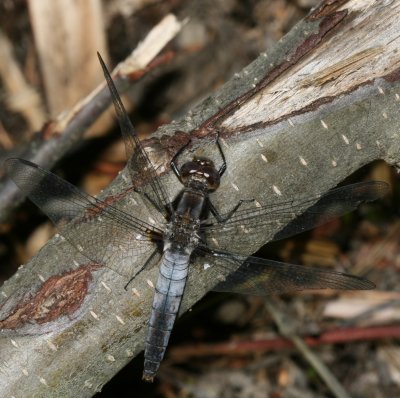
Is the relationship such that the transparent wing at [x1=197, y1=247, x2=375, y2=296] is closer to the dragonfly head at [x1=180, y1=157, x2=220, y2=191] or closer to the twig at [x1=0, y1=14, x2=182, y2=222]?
the dragonfly head at [x1=180, y1=157, x2=220, y2=191]

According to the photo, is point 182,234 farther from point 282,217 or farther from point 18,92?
point 18,92

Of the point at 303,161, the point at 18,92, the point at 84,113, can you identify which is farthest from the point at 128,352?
the point at 18,92

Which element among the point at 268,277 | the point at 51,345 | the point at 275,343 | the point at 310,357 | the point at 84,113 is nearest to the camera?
the point at 51,345

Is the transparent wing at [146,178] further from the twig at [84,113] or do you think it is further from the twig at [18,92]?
the twig at [18,92]

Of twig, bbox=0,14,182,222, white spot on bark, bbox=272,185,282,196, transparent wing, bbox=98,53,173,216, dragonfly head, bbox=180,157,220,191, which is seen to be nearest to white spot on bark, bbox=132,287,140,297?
transparent wing, bbox=98,53,173,216

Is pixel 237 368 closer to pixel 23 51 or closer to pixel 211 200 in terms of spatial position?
pixel 211 200
